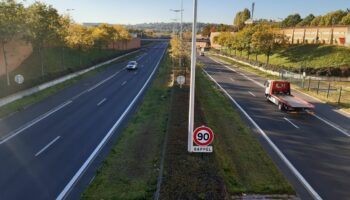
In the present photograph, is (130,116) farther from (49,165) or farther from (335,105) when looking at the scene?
(335,105)

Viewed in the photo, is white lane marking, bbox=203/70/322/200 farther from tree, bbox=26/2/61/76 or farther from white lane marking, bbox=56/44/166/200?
tree, bbox=26/2/61/76

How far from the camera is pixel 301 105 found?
87.5ft

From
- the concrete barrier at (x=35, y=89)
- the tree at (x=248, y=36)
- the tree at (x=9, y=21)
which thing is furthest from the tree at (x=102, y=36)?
the tree at (x=9, y=21)

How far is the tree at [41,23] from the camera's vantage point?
36031mm

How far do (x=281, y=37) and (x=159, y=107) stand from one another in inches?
2050

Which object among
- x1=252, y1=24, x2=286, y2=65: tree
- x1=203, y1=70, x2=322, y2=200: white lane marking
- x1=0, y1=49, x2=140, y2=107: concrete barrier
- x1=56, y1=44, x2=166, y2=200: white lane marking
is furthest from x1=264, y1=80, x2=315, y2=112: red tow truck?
x1=252, y1=24, x2=286, y2=65: tree

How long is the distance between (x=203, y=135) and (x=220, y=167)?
241 centimetres

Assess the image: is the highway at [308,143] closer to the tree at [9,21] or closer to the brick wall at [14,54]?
the tree at [9,21]

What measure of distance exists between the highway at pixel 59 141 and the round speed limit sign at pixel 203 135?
4.56 m

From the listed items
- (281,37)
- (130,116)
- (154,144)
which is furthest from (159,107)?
(281,37)

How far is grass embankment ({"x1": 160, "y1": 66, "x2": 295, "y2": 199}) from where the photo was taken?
37.7 ft

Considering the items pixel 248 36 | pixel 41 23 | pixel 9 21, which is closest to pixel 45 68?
pixel 41 23

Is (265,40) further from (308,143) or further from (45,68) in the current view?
(308,143)

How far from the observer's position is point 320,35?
73.6 m
